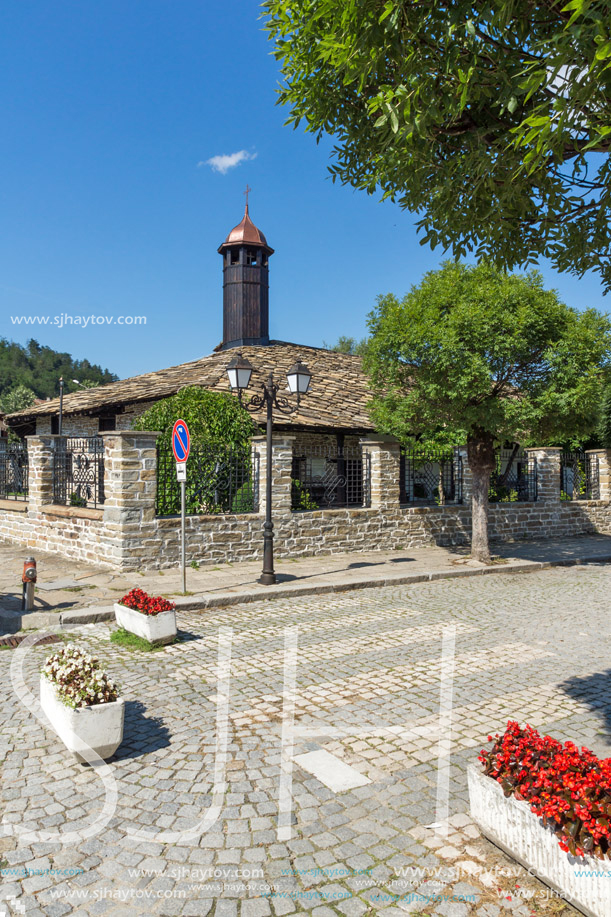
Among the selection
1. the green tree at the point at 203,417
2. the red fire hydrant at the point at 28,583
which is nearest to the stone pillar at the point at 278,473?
the green tree at the point at 203,417

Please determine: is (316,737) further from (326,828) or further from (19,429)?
(19,429)

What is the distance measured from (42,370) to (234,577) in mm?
81570

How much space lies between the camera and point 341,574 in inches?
432

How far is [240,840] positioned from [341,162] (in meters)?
5.01

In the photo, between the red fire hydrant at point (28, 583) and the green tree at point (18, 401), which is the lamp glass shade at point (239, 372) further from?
the green tree at point (18, 401)

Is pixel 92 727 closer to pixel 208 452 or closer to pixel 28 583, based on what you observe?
pixel 28 583

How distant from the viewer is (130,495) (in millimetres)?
10469

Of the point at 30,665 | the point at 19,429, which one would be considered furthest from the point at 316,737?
the point at 19,429

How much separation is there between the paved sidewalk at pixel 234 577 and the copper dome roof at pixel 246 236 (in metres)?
15.0

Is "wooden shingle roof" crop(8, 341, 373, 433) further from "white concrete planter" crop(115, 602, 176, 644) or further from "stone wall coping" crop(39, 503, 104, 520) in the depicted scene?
"white concrete planter" crop(115, 602, 176, 644)

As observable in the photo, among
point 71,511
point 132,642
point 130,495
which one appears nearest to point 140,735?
point 132,642

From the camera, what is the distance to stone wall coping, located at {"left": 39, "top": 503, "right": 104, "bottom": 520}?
11.3m

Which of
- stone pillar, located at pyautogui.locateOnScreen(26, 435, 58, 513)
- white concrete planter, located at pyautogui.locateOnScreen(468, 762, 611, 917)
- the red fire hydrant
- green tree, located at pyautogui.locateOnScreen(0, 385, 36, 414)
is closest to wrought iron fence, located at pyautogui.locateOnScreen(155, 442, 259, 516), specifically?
stone pillar, located at pyautogui.locateOnScreen(26, 435, 58, 513)

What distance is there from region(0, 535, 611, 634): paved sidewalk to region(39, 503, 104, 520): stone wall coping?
0.91 m
